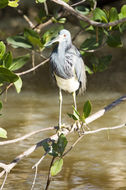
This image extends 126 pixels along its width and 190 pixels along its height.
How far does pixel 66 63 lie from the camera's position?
300 centimetres

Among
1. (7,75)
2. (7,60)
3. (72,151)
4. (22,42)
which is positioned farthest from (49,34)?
(72,151)

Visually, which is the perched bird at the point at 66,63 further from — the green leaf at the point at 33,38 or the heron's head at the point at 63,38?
the green leaf at the point at 33,38

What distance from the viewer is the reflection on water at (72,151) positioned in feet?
10.8

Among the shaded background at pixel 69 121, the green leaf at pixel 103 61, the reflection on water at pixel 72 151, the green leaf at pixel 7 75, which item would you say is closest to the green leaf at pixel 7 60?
the green leaf at pixel 7 75

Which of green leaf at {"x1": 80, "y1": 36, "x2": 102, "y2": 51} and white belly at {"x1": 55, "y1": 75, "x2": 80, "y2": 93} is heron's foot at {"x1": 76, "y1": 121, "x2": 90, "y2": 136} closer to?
white belly at {"x1": 55, "y1": 75, "x2": 80, "y2": 93}

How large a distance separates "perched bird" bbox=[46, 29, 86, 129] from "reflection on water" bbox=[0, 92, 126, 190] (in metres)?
0.46

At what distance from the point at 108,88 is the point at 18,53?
1.21 metres

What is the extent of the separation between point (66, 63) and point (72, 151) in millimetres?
1123

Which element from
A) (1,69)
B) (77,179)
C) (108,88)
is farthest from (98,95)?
(1,69)

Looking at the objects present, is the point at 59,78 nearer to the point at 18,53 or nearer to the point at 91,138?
the point at 91,138

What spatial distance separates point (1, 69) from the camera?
81.7 inches

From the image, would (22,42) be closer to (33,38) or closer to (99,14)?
(33,38)

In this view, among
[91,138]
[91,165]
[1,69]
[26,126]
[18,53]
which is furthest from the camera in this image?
[18,53]

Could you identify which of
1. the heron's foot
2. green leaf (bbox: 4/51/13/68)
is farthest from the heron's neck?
green leaf (bbox: 4/51/13/68)
